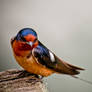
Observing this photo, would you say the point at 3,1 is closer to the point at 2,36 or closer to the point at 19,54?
the point at 2,36

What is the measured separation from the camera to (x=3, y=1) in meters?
1.96

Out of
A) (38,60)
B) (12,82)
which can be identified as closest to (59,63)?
(38,60)

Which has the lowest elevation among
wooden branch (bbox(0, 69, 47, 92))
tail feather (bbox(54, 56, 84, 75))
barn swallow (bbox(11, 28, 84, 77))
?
wooden branch (bbox(0, 69, 47, 92))

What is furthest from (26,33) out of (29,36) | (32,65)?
(32,65)

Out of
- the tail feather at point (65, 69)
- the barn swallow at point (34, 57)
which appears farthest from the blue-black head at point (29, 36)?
the tail feather at point (65, 69)

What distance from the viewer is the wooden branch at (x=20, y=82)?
4.32 ft

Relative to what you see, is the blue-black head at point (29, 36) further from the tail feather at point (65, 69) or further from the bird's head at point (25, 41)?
the tail feather at point (65, 69)

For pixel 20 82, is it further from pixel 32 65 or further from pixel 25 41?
pixel 25 41

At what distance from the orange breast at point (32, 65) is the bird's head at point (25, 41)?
0.04 metres

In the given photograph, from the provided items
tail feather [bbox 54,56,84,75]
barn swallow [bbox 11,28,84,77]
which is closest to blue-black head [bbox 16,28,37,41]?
barn swallow [bbox 11,28,84,77]

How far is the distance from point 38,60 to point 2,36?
0.66 m

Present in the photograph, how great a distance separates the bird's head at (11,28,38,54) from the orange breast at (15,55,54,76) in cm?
4

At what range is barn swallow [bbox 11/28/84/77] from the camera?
1221 millimetres

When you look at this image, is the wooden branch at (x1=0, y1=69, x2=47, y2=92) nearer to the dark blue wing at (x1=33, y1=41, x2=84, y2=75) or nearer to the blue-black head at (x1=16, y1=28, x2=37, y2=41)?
the dark blue wing at (x1=33, y1=41, x2=84, y2=75)
